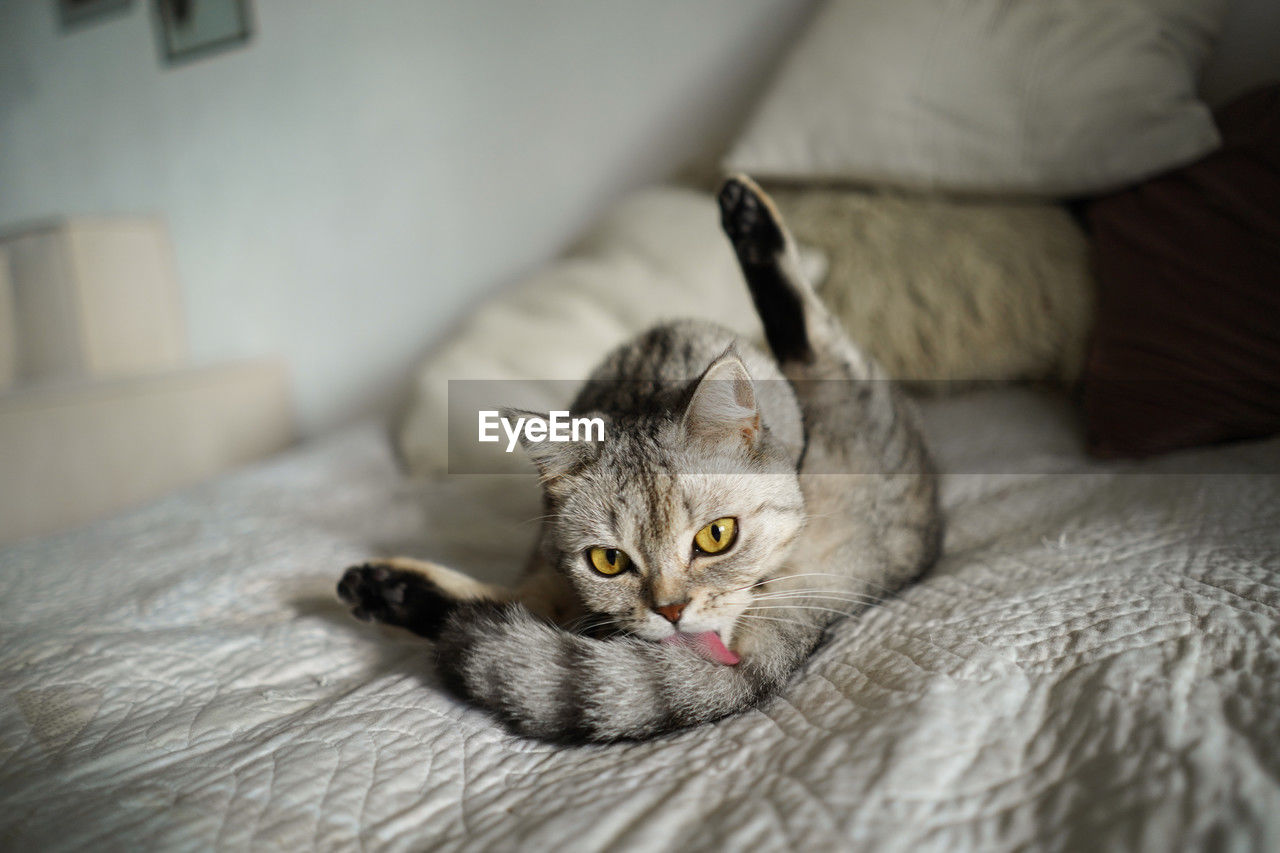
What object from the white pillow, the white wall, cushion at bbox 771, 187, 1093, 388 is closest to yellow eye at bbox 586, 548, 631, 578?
cushion at bbox 771, 187, 1093, 388

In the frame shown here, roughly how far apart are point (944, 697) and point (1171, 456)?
2.17ft

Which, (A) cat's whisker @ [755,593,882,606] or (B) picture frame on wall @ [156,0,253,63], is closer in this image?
(A) cat's whisker @ [755,593,882,606]

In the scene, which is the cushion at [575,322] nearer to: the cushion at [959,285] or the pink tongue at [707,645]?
the cushion at [959,285]

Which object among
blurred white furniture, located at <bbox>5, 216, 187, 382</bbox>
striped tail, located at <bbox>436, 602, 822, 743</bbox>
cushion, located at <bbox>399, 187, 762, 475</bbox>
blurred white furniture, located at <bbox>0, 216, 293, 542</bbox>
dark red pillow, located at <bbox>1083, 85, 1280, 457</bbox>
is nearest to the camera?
striped tail, located at <bbox>436, 602, 822, 743</bbox>

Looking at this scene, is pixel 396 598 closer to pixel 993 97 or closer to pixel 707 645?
pixel 707 645

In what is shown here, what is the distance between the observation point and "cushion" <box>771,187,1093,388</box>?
108 cm

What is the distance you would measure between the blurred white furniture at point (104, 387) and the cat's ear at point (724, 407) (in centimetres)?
170

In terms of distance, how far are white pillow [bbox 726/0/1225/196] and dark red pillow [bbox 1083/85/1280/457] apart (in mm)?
67

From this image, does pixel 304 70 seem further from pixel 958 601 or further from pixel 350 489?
pixel 958 601

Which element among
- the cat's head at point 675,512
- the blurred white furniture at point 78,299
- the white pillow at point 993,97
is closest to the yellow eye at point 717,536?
the cat's head at point 675,512

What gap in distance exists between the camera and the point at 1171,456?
901 millimetres

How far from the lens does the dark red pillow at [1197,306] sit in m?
Answer: 0.85

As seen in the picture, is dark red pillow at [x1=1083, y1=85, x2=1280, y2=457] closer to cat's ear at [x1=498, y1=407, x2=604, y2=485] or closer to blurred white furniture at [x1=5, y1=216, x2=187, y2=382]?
cat's ear at [x1=498, y1=407, x2=604, y2=485]

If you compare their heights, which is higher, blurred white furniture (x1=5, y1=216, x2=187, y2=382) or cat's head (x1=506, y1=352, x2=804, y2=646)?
blurred white furniture (x1=5, y1=216, x2=187, y2=382)
